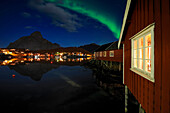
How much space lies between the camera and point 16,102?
275 inches

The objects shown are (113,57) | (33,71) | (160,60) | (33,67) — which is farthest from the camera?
(33,67)

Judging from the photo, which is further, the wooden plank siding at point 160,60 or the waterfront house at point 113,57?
the waterfront house at point 113,57

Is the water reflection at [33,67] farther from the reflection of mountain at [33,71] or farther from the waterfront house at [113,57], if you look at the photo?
the waterfront house at [113,57]

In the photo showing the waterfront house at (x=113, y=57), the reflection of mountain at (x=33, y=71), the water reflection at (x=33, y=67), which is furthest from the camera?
the waterfront house at (x=113, y=57)

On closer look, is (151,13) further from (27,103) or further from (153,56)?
(27,103)

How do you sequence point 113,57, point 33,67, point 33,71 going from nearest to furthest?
point 33,71, point 113,57, point 33,67

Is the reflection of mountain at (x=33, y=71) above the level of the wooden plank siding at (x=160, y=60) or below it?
below

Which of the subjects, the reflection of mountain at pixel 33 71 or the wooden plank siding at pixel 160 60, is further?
the reflection of mountain at pixel 33 71

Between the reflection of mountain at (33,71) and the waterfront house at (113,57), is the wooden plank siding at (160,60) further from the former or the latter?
the waterfront house at (113,57)

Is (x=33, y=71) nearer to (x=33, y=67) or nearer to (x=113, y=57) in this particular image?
(x=33, y=67)

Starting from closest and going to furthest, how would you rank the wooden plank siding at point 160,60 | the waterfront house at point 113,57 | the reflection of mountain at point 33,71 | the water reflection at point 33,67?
the wooden plank siding at point 160,60 → the reflection of mountain at point 33,71 → the water reflection at point 33,67 → the waterfront house at point 113,57

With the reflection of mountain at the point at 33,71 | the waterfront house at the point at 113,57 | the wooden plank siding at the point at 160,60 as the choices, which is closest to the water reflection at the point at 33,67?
the reflection of mountain at the point at 33,71

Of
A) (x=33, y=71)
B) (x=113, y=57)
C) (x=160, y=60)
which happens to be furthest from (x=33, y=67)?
(x=160, y=60)

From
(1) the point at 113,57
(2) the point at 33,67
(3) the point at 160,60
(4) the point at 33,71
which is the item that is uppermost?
(3) the point at 160,60
